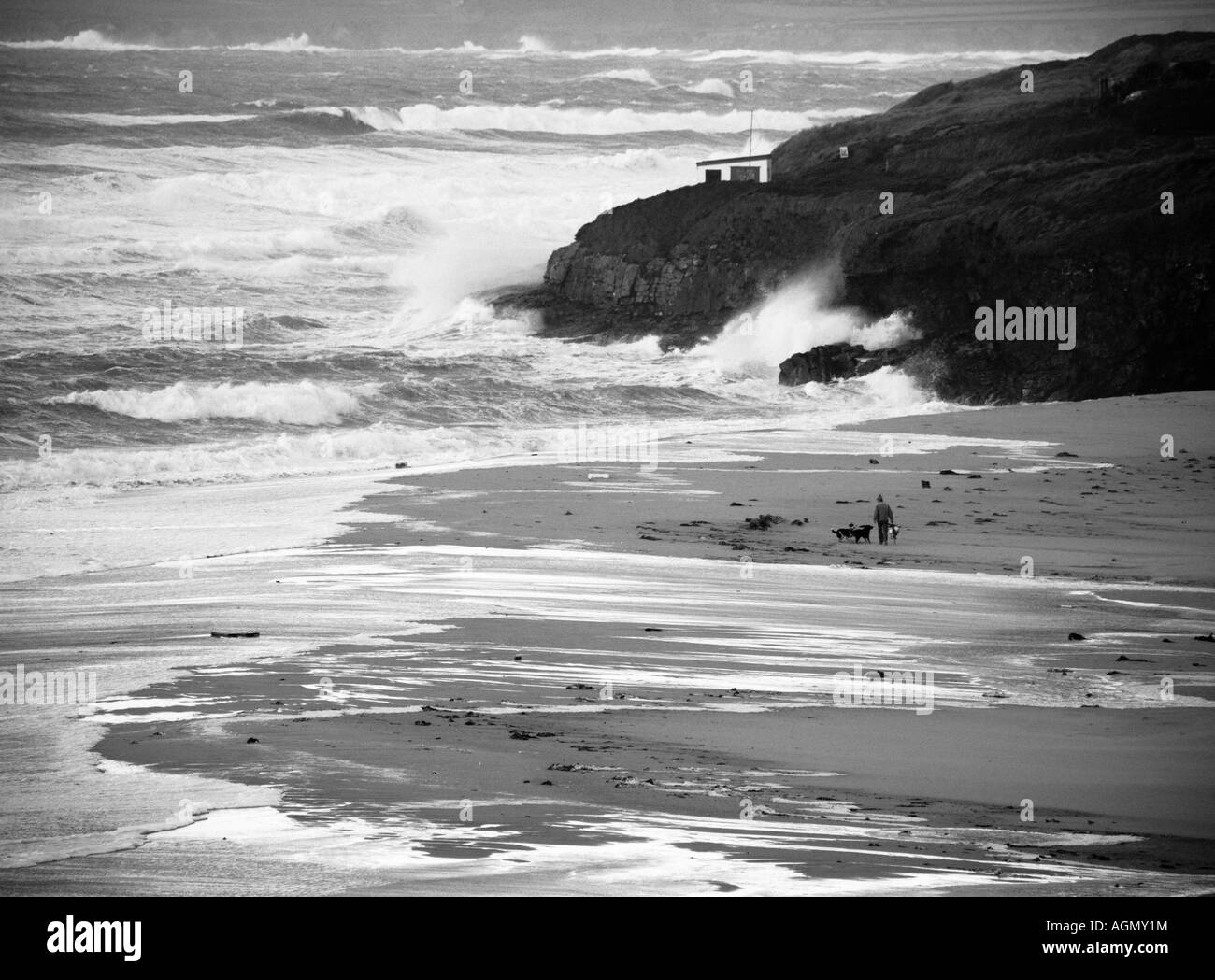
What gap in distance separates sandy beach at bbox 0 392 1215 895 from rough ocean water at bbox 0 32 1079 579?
3423 mm

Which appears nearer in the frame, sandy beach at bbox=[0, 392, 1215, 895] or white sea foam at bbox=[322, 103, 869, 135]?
sandy beach at bbox=[0, 392, 1215, 895]

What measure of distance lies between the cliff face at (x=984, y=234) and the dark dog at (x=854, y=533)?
13.5 m

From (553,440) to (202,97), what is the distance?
4438 centimetres

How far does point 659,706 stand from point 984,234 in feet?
75.8

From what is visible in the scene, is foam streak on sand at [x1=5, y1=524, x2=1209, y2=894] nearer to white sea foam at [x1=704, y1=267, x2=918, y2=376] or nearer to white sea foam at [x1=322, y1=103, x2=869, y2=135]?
white sea foam at [x1=704, y1=267, x2=918, y2=376]

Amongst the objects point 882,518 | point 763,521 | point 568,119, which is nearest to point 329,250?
point 568,119

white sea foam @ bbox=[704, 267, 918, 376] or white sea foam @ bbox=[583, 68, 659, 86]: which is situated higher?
white sea foam @ bbox=[583, 68, 659, 86]

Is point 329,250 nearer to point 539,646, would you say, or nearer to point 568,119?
point 568,119

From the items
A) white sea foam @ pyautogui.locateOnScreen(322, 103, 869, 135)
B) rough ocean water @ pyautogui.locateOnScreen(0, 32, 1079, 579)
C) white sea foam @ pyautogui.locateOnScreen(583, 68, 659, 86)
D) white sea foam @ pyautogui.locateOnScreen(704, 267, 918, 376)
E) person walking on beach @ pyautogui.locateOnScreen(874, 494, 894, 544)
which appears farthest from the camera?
white sea foam @ pyautogui.locateOnScreen(583, 68, 659, 86)

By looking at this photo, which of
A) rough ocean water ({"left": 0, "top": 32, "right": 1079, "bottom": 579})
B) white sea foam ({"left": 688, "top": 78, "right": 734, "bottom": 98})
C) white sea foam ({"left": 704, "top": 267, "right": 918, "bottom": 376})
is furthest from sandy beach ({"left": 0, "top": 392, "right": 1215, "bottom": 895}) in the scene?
white sea foam ({"left": 688, "top": 78, "right": 734, "bottom": 98})

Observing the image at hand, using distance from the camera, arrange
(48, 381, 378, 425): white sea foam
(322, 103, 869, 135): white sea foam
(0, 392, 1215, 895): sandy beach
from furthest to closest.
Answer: (322, 103, 869, 135): white sea foam
(48, 381, 378, 425): white sea foam
(0, 392, 1215, 895): sandy beach

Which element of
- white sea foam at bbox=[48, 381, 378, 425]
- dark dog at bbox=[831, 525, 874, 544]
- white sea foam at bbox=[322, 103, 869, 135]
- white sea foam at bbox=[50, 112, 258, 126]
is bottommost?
dark dog at bbox=[831, 525, 874, 544]

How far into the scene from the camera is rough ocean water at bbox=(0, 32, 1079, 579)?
22.7m

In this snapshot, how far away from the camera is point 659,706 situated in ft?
26.3
